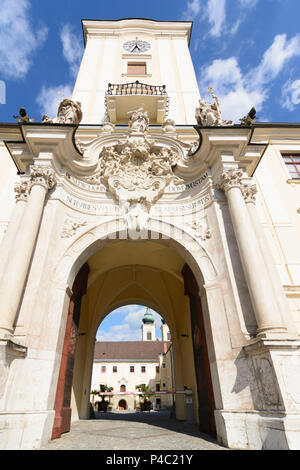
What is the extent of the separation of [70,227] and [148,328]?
64982mm

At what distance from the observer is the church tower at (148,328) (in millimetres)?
64731

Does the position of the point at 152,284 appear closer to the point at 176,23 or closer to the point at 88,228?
the point at 88,228

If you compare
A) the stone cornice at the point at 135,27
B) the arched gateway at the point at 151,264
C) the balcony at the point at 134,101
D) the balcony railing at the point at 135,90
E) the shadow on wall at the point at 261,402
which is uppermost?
the stone cornice at the point at 135,27

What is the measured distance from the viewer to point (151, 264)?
1001cm

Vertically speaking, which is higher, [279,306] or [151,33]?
[151,33]

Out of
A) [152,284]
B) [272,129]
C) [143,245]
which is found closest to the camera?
[143,245]

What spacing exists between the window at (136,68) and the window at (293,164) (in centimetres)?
922

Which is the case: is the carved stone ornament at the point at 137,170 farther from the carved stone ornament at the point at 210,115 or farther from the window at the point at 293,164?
the window at the point at 293,164

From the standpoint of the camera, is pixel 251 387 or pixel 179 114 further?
pixel 179 114

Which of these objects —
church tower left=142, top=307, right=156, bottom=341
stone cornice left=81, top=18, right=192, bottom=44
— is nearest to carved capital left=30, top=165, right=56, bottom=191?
stone cornice left=81, top=18, right=192, bottom=44

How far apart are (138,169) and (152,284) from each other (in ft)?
19.1

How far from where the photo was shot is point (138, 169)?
24.5ft

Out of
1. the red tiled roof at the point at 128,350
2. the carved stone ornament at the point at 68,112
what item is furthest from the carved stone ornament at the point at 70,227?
the red tiled roof at the point at 128,350
